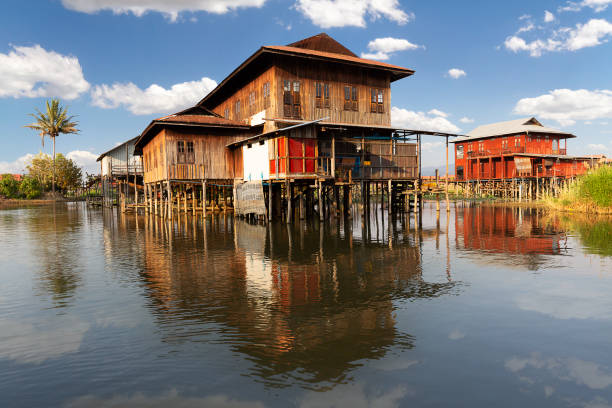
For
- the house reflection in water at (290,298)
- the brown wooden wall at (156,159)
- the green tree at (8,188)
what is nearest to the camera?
the house reflection in water at (290,298)

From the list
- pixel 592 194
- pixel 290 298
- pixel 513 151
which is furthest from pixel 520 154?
pixel 290 298

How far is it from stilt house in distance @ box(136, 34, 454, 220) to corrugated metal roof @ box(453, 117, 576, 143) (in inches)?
1021

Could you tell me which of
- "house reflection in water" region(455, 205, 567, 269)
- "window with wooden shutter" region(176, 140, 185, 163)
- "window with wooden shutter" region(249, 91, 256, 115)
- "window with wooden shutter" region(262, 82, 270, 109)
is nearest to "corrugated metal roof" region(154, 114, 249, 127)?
"window with wooden shutter" region(249, 91, 256, 115)

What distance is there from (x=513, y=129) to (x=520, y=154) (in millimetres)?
5810

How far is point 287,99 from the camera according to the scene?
88.3 feet

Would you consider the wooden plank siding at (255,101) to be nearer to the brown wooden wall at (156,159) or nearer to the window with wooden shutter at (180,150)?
the window with wooden shutter at (180,150)

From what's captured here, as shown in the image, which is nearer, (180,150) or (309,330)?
(309,330)

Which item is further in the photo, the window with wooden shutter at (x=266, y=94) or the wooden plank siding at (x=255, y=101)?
the window with wooden shutter at (x=266, y=94)

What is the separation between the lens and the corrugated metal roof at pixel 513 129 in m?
50.5

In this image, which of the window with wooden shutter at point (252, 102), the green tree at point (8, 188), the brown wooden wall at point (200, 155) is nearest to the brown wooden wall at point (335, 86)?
the window with wooden shutter at point (252, 102)

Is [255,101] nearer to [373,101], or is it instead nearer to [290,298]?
[373,101]

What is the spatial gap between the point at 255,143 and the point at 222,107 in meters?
12.5

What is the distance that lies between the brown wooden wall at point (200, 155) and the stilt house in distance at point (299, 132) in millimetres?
66

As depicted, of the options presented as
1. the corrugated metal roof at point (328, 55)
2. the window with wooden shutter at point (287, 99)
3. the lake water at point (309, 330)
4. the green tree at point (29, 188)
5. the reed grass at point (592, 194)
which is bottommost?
the lake water at point (309, 330)
